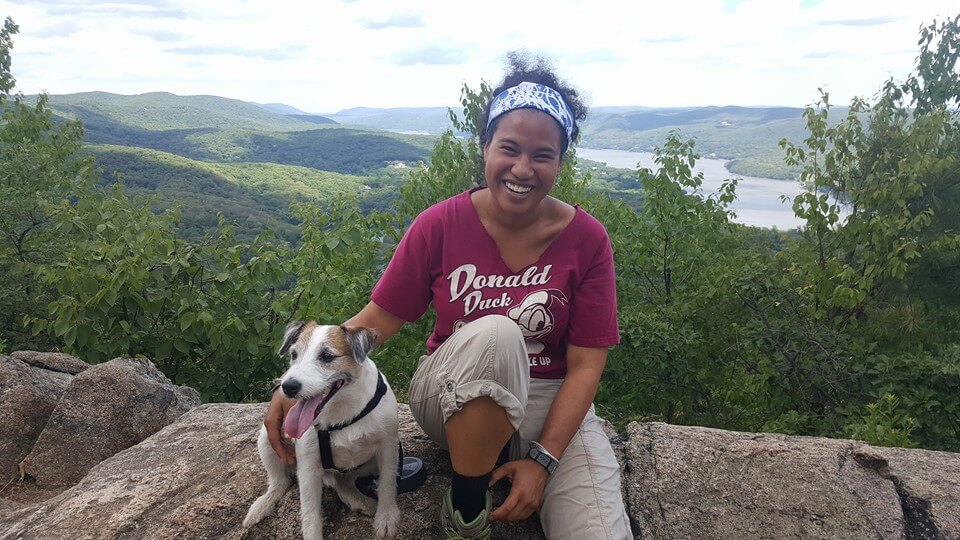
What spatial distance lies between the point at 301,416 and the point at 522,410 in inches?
34.8

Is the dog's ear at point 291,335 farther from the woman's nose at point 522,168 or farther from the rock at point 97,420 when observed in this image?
the rock at point 97,420

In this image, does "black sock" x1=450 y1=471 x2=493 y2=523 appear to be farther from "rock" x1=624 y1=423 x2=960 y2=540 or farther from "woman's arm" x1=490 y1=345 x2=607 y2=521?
"rock" x1=624 y1=423 x2=960 y2=540

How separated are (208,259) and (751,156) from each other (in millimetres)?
61768

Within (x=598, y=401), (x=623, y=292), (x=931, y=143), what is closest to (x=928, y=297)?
(x=931, y=143)

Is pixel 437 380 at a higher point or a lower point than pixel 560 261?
lower

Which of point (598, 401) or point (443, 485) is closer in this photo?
point (443, 485)

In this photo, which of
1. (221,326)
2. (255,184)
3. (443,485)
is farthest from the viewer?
(255,184)

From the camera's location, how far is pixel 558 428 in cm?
260

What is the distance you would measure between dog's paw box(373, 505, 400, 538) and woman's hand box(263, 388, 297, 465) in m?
0.47

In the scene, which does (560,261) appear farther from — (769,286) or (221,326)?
(769,286)

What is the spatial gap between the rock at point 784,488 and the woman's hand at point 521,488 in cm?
79

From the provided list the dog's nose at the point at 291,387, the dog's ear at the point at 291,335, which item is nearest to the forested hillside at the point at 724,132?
the dog's ear at the point at 291,335

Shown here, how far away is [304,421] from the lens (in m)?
2.37

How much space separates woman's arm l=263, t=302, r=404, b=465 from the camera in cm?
264
